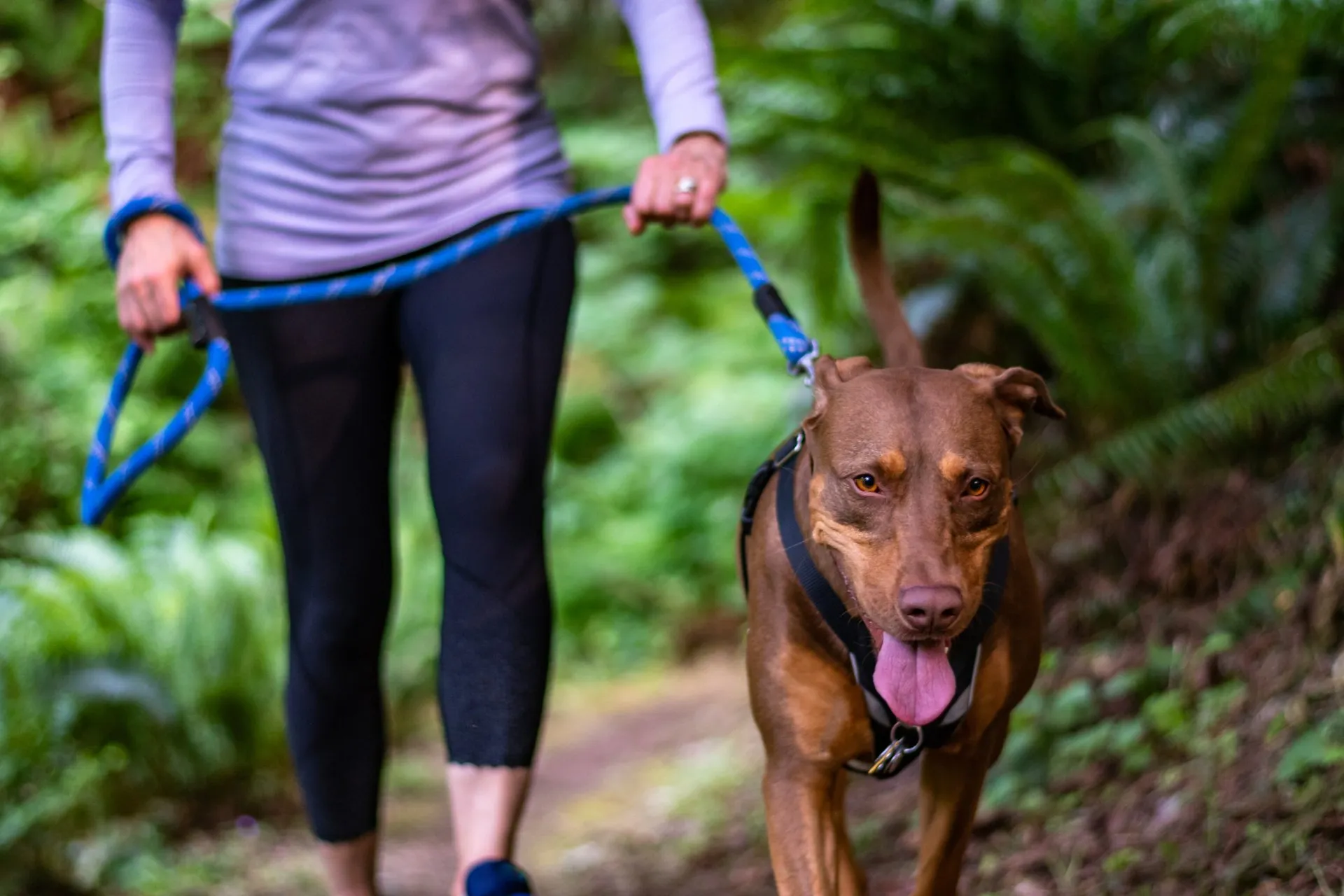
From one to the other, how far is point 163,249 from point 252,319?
8.7 inches

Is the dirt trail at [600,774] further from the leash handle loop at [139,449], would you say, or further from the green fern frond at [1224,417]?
the leash handle loop at [139,449]

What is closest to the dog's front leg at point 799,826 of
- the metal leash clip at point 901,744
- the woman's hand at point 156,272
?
the metal leash clip at point 901,744

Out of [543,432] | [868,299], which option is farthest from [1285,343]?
[543,432]

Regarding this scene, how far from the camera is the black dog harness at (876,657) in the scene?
6.88 ft

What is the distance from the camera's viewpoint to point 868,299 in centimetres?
298

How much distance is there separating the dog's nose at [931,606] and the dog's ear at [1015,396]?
42 centimetres

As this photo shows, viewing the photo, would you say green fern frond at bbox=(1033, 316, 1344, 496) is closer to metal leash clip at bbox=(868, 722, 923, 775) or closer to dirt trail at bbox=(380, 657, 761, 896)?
dirt trail at bbox=(380, 657, 761, 896)

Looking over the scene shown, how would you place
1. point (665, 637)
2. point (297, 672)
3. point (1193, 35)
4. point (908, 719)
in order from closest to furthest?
point (908, 719) → point (297, 672) → point (1193, 35) → point (665, 637)

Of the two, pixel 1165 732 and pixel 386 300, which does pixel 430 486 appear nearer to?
pixel 386 300

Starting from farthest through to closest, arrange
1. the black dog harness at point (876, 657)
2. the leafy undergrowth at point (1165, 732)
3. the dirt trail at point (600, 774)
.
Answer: the dirt trail at point (600, 774) < the leafy undergrowth at point (1165, 732) < the black dog harness at point (876, 657)

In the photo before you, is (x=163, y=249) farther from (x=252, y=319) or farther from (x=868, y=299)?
(x=868, y=299)

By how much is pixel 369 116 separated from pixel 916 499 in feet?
4.64

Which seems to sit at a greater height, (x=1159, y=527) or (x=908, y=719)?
(x=908, y=719)

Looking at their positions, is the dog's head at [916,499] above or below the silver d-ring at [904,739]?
above
